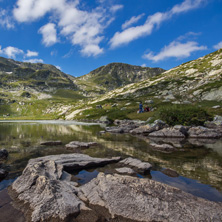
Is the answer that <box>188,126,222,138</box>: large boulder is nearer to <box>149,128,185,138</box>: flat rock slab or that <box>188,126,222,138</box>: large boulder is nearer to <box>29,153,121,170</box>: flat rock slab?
<box>149,128,185,138</box>: flat rock slab

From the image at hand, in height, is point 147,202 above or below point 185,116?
below

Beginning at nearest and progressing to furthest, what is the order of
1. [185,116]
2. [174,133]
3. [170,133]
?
1. [174,133]
2. [170,133]
3. [185,116]

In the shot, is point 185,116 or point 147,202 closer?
point 147,202

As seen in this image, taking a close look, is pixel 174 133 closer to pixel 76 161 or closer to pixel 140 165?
pixel 140 165

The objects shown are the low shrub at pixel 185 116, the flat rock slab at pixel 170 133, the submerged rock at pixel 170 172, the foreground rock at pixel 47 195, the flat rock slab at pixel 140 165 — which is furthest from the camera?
the low shrub at pixel 185 116

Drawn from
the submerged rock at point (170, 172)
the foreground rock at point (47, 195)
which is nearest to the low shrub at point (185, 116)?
the submerged rock at point (170, 172)

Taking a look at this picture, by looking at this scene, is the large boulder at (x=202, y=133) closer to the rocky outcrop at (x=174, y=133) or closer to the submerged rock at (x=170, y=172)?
the rocky outcrop at (x=174, y=133)

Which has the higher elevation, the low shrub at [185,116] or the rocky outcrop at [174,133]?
the low shrub at [185,116]

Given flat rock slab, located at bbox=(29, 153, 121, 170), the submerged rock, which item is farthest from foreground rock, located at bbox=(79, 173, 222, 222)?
flat rock slab, located at bbox=(29, 153, 121, 170)

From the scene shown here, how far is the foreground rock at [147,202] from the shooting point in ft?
27.2

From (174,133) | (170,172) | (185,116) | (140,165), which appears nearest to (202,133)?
(174,133)

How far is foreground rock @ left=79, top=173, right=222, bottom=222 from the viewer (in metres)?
8.30

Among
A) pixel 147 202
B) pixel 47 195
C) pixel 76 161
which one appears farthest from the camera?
pixel 76 161

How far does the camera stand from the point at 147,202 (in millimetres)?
9008
